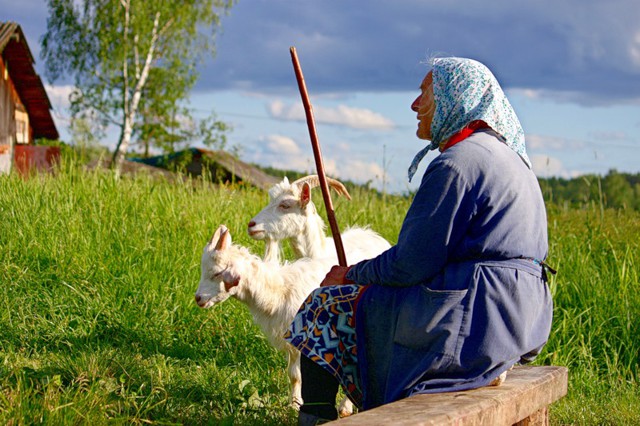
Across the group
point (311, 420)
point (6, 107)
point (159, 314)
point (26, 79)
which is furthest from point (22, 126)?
point (311, 420)

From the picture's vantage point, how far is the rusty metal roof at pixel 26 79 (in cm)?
2477

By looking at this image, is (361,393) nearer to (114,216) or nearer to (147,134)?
(114,216)

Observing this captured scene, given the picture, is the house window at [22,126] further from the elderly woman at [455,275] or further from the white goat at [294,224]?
the elderly woman at [455,275]

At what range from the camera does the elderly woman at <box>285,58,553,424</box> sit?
11.5 ft

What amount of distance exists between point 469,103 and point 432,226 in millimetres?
664

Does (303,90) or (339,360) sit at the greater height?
(303,90)

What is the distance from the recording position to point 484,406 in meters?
3.54

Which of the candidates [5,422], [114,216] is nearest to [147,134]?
[114,216]

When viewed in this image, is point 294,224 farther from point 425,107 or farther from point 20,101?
point 20,101

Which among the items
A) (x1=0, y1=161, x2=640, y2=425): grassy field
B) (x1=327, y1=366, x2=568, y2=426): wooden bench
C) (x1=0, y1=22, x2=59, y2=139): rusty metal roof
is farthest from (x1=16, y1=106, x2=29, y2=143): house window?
(x1=327, y1=366, x2=568, y2=426): wooden bench

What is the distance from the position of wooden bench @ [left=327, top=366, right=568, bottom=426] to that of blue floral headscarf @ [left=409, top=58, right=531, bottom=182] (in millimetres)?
1115

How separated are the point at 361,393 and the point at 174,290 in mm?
4029

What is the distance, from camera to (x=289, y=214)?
21.5 feet

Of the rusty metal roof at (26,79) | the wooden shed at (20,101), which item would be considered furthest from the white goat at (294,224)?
the rusty metal roof at (26,79)
